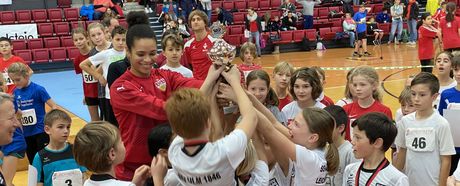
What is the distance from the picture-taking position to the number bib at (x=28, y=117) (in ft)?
18.6

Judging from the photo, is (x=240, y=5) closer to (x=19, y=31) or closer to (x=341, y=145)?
(x=19, y=31)

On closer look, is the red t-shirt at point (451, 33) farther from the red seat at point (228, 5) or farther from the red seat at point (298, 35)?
the red seat at point (228, 5)

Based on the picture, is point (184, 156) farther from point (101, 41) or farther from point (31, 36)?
point (31, 36)

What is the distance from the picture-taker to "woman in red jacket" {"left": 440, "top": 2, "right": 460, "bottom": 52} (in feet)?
33.7

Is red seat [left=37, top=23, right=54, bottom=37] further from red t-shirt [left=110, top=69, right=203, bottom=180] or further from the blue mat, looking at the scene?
red t-shirt [left=110, top=69, right=203, bottom=180]

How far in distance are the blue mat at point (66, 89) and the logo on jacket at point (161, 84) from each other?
6.36m

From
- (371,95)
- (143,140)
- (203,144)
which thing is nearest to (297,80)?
(371,95)

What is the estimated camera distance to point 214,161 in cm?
234

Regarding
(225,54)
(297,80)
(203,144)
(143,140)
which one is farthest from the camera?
(297,80)

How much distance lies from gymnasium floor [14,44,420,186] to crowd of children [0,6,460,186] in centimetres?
377

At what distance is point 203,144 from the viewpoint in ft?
7.71

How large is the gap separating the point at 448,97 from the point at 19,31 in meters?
15.0

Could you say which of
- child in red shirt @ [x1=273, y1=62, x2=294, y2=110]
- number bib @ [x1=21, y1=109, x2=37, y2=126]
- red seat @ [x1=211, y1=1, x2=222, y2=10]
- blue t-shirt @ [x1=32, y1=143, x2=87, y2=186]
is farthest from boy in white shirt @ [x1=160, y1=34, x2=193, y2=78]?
red seat @ [x1=211, y1=1, x2=222, y2=10]

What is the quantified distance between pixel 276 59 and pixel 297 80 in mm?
13360
